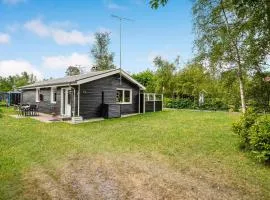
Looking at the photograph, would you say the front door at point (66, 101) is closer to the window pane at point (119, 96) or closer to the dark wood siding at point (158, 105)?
the window pane at point (119, 96)

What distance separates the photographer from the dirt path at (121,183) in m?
4.44

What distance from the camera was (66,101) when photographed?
1759 centimetres

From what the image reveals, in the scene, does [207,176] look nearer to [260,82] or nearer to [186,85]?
[260,82]

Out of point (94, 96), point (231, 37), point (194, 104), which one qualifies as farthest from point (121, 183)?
point (194, 104)

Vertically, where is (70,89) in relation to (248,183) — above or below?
above

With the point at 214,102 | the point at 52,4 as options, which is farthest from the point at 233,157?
the point at 214,102

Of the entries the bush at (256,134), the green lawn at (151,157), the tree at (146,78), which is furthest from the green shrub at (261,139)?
the tree at (146,78)

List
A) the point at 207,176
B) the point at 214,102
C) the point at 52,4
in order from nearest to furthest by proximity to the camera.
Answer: the point at 207,176 < the point at 52,4 < the point at 214,102

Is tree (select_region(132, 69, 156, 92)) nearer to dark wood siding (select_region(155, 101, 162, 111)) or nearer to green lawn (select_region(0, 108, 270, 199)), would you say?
dark wood siding (select_region(155, 101, 162, 111))

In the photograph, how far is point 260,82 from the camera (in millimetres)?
7062

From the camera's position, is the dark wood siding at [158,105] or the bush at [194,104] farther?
the bush at [194,104]

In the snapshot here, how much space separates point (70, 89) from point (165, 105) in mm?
15111

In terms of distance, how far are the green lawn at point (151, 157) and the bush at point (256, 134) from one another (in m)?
0.31

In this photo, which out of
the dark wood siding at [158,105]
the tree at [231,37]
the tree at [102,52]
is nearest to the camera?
the tree at [231,37]
